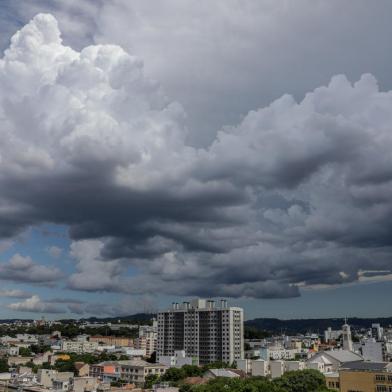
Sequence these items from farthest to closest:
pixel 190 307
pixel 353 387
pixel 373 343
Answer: pixel 190 307 < pixel 373 343 < pixel 353 387

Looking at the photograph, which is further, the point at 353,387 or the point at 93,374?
the point at 93,374

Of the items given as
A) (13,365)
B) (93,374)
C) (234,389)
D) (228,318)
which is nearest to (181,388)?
(234,389)

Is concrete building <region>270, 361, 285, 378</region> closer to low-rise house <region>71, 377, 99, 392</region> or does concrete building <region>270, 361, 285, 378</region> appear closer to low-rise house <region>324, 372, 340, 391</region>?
low-rise house <region>324, 372, 340, 391</region>

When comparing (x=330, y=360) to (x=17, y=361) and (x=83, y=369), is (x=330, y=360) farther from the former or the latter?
(x=17, y=361)

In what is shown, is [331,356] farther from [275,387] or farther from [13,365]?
[13,365]

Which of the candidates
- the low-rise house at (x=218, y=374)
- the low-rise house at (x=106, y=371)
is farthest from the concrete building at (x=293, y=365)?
the low-rise house at (x=106, y=371)

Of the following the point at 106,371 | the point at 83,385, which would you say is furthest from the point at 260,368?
the point at 83,385

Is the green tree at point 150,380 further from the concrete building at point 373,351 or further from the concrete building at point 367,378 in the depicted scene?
the concrete building at point 373,351

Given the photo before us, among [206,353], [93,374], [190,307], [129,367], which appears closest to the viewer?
[129,367]
